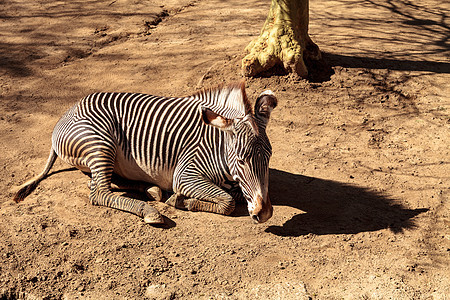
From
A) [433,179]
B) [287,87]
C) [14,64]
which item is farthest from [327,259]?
[14,64]

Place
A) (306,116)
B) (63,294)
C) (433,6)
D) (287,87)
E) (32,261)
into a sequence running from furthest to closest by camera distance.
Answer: (433,6), (287,87), (306,116), (32,261), (63,294)

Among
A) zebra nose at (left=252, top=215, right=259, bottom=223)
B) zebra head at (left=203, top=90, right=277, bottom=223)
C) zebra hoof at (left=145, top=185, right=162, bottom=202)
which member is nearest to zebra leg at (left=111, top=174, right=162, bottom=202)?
zebra hoof at (left=145, top=185, right=162, bottom=202)

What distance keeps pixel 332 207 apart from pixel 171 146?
187 cm

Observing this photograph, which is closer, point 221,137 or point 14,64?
point 221,137

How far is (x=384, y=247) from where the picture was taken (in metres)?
4.92

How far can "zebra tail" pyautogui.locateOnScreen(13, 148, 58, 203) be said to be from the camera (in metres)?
5.62

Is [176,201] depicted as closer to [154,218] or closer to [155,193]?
[155,193]

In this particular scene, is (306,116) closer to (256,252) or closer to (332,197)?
(332,197)

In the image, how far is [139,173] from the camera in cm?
587

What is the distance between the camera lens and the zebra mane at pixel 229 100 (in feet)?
17.9

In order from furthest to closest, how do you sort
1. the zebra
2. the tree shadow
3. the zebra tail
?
the tree shadow, the zebra tail, the zebra

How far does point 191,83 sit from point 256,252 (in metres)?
4.13

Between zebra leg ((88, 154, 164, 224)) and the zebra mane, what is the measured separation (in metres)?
1.28

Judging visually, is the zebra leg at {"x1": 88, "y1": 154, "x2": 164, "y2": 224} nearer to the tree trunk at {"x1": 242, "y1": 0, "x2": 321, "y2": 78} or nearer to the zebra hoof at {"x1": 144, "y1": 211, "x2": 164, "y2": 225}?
the zebra hoof at {"x1": 144, "y1": 211, "x2": 164, "y2": 225}
